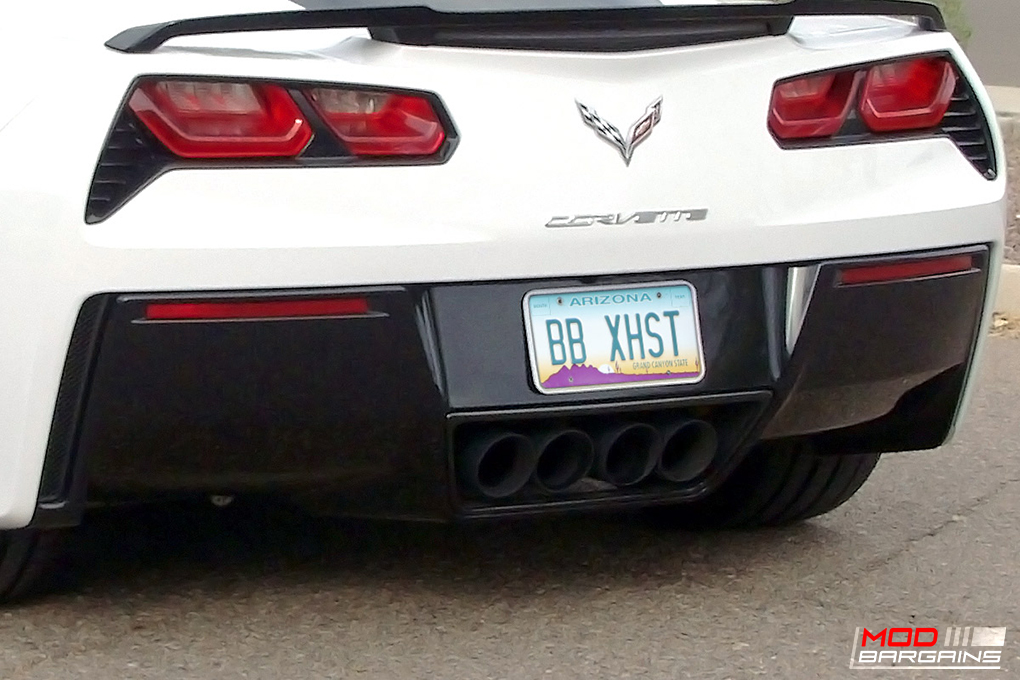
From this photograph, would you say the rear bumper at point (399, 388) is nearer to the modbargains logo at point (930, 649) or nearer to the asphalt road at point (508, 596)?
the asphalt road at point (508, 596)

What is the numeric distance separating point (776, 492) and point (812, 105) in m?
1.02

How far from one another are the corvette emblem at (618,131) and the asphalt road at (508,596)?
890mm

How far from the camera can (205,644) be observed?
11.1ft

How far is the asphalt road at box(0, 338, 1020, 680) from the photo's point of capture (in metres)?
3.33

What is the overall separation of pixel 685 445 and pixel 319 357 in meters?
0.77

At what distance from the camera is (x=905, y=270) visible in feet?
11.6

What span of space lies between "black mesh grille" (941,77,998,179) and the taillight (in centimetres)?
2

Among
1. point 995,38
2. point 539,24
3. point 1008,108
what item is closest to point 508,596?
point 539,24

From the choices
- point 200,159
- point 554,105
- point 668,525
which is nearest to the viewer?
point 200,159

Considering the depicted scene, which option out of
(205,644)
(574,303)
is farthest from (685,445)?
(205,644)

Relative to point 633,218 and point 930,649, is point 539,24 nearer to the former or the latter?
point 633,218

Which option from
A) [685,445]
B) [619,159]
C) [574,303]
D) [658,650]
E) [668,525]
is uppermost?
[619,159]

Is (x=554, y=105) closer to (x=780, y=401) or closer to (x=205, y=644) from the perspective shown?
(x=780, y=401)

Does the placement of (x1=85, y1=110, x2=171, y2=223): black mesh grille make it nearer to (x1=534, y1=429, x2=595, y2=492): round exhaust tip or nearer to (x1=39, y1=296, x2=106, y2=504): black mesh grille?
(x1=39, y1=296, x2=106, y2=504): black mesh grille
